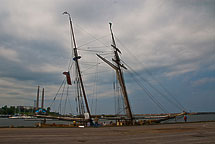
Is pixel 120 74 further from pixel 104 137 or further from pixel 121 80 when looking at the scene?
pixel 104 137

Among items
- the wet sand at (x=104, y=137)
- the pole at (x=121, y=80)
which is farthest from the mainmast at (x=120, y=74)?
the wet sand at (x=104, y=137)

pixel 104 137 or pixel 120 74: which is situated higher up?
pixel 120 74

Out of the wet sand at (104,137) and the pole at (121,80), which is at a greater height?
the pole at (121,80)

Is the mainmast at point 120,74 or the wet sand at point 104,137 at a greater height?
the mainmast at point 120,74

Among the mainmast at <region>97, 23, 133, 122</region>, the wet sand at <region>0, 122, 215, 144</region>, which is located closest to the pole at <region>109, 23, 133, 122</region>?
the mainmast at <region>97, 23, 133, 122</region>

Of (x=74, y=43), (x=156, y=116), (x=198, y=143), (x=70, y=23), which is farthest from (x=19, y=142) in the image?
(x=156, y=116)

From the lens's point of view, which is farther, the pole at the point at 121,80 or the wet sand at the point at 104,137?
the pole at the point at 121,80

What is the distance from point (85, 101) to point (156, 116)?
2726cm

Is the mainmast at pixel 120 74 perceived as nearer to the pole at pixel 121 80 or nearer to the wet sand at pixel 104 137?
the pole at pixel 121 80

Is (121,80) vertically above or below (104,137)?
above

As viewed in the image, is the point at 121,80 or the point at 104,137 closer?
the point at 104,137

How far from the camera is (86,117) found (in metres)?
38.1

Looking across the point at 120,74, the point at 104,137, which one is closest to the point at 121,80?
the point at 120,74

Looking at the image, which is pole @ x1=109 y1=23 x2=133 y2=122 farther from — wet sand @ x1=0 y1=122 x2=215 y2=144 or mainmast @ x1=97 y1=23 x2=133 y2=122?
wet sand @ x1=0 y1=122 x2=215 y2=144
